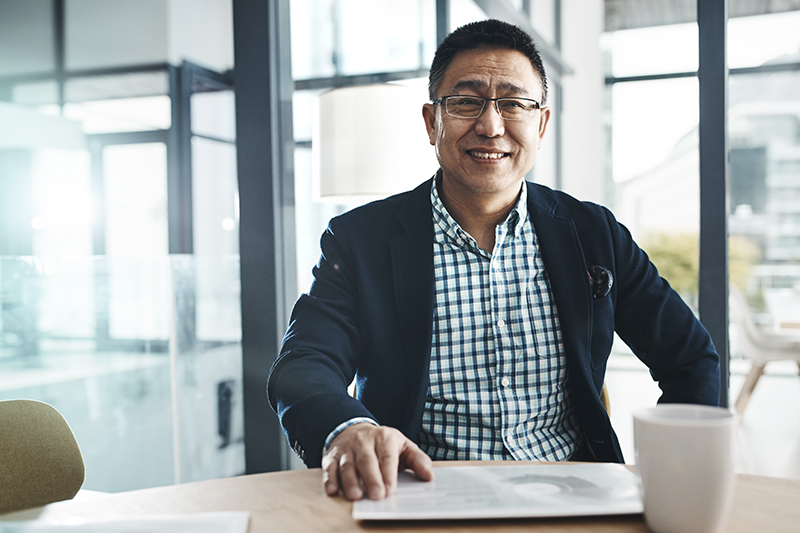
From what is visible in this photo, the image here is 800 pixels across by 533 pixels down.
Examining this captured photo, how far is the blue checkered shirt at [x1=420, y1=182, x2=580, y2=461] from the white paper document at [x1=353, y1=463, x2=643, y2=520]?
439mm

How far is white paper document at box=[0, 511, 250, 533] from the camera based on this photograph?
2.04 feet

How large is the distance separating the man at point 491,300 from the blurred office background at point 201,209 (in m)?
0.73

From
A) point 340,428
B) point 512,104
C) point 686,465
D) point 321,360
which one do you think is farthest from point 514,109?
point 686,465

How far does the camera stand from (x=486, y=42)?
1.35 metres

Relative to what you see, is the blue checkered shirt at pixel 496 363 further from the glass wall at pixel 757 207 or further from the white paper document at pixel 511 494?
the glass wall at pixel 757 207

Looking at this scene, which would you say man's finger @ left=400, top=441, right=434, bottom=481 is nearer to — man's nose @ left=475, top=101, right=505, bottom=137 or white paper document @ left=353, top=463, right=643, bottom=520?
white paper document @ left=353, top=463, right=643, bottom=520

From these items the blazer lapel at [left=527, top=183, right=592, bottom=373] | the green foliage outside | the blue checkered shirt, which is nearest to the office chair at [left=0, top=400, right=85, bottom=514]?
the blue checkered shirt

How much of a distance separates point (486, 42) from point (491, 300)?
1.86ft

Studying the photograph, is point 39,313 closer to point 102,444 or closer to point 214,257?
point 102,444

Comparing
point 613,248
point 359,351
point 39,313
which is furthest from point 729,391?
point 39,313

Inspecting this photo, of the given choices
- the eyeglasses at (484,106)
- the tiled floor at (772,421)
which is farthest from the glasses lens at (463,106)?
the tiled floor at (772,421)

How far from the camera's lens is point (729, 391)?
6.41 feet

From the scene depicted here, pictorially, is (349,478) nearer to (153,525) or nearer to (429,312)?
(153,525)

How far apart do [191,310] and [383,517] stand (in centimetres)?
192
